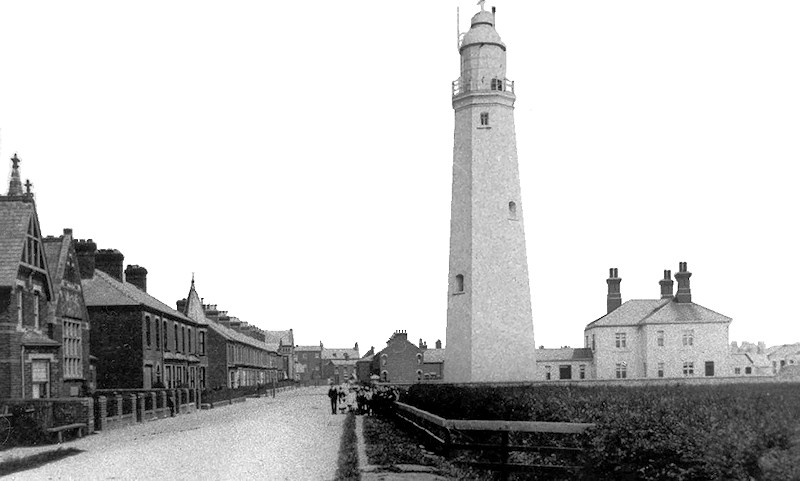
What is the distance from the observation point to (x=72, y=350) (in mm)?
36094

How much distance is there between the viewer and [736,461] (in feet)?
28.7

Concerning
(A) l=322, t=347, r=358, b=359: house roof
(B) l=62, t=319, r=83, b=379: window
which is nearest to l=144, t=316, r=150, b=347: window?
(B) l=62, t=319, r=83, b=379: window

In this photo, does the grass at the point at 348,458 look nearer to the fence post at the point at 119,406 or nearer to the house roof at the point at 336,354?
the fence post at the point at 119,406

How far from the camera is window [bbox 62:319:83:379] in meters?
35.2

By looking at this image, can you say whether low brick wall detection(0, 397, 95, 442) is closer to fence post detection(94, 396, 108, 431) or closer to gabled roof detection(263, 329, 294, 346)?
fence post detection(94, 396, 108, 431)

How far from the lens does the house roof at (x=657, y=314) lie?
6862 cm

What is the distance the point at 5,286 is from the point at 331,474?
58.2ft

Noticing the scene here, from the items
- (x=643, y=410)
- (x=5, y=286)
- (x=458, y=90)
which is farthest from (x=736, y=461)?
(x=458, y=90)

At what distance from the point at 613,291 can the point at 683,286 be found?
27.2 feet

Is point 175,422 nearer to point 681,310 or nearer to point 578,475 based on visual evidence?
point 578,475

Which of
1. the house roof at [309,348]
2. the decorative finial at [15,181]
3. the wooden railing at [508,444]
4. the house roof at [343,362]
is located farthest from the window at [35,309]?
the house roof at [309,348]

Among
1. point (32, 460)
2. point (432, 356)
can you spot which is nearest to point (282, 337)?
point (432, 356)

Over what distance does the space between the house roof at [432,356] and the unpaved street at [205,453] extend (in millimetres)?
71698

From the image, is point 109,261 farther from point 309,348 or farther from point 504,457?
point 309,348
